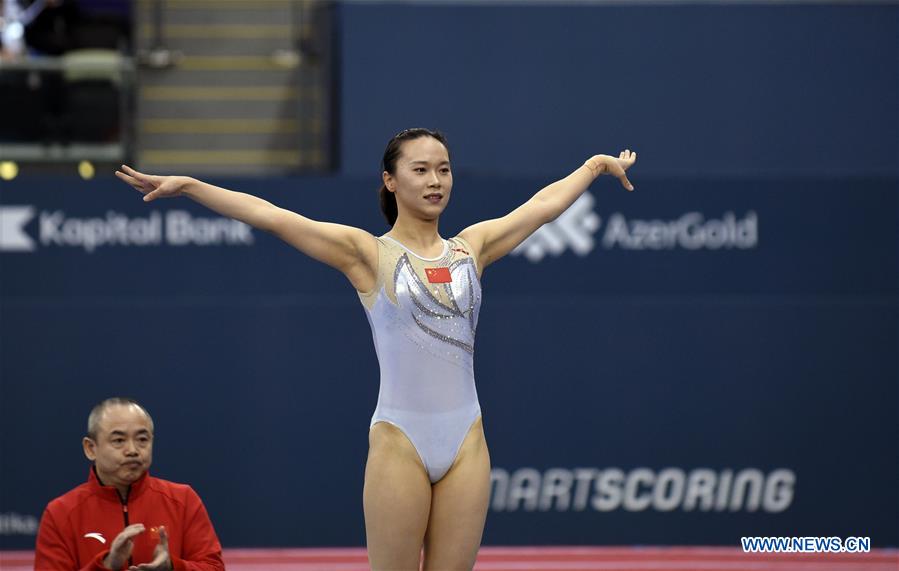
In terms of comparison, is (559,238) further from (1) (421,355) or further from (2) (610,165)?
(1) (421,355)

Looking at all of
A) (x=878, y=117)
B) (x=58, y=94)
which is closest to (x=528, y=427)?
(x=878, y=117)

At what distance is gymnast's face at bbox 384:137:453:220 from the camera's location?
3.97 m

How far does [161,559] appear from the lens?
379 cm

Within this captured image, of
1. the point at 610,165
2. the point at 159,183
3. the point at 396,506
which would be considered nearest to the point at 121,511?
the point at 396,506

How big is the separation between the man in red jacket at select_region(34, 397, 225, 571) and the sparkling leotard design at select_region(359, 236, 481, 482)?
28.0 inches

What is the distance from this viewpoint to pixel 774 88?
821 centimetres

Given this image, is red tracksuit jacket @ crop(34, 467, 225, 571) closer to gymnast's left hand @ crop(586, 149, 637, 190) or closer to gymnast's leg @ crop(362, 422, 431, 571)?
gymnast's leg @ crop(362, 422, 431, 571)

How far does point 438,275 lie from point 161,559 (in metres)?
1.15

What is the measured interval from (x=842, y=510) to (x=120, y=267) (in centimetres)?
428

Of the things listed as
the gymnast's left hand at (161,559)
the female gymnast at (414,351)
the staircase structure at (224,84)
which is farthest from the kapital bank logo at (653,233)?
the gymnast's left hand at (161,559)

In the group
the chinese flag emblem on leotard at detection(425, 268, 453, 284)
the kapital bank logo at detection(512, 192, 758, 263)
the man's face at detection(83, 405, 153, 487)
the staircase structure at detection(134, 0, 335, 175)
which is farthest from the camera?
the staircase structure at detection(134, 0, 335, 175)

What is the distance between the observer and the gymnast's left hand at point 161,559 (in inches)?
149

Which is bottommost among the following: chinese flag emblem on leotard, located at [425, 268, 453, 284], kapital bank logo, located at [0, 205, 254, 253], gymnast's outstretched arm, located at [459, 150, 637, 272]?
kapital bank logo, located at [0, 205, 254, 253]

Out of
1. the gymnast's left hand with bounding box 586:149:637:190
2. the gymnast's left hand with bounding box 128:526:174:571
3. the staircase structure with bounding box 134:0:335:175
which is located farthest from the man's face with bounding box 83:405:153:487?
the staircase structure with bounding box 134:0:335:175
